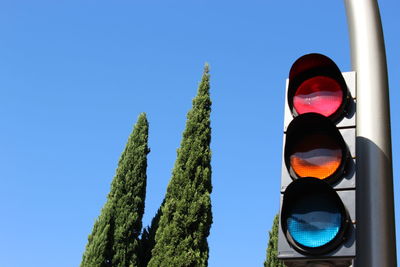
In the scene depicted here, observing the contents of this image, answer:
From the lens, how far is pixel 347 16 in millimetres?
2742

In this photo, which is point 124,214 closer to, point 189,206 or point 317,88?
point 189,206

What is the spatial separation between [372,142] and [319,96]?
0.31 meters

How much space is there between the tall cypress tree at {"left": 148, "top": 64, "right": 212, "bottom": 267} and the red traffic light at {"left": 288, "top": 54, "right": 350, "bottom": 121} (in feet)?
43.2

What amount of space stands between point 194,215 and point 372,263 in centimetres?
1386

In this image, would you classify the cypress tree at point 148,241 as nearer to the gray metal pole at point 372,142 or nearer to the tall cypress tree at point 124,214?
the tall cypress tree at point 124,214

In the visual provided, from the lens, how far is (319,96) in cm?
248

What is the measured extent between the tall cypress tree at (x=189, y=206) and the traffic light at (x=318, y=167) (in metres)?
13.2

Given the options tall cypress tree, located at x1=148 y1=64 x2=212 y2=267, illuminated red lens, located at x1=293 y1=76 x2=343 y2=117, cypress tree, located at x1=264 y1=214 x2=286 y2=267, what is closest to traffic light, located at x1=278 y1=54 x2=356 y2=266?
illuminated red lens, located at x1=293 y1=76 x2=343 y2=117

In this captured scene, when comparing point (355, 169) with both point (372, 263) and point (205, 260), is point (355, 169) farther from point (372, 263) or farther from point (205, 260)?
point (205, 260)

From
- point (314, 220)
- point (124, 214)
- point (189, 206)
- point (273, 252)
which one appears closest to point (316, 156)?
point (314, 220)

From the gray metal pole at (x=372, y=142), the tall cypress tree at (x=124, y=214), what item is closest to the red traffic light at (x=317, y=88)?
the gray metal pole at (x=372, y=142)

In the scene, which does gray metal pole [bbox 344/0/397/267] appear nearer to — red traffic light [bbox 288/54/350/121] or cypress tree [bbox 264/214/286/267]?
red traffic light [bbox 288/54/350/121]

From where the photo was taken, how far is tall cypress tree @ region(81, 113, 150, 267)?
16.6 meters

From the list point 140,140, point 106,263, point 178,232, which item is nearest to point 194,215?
point 178,232
